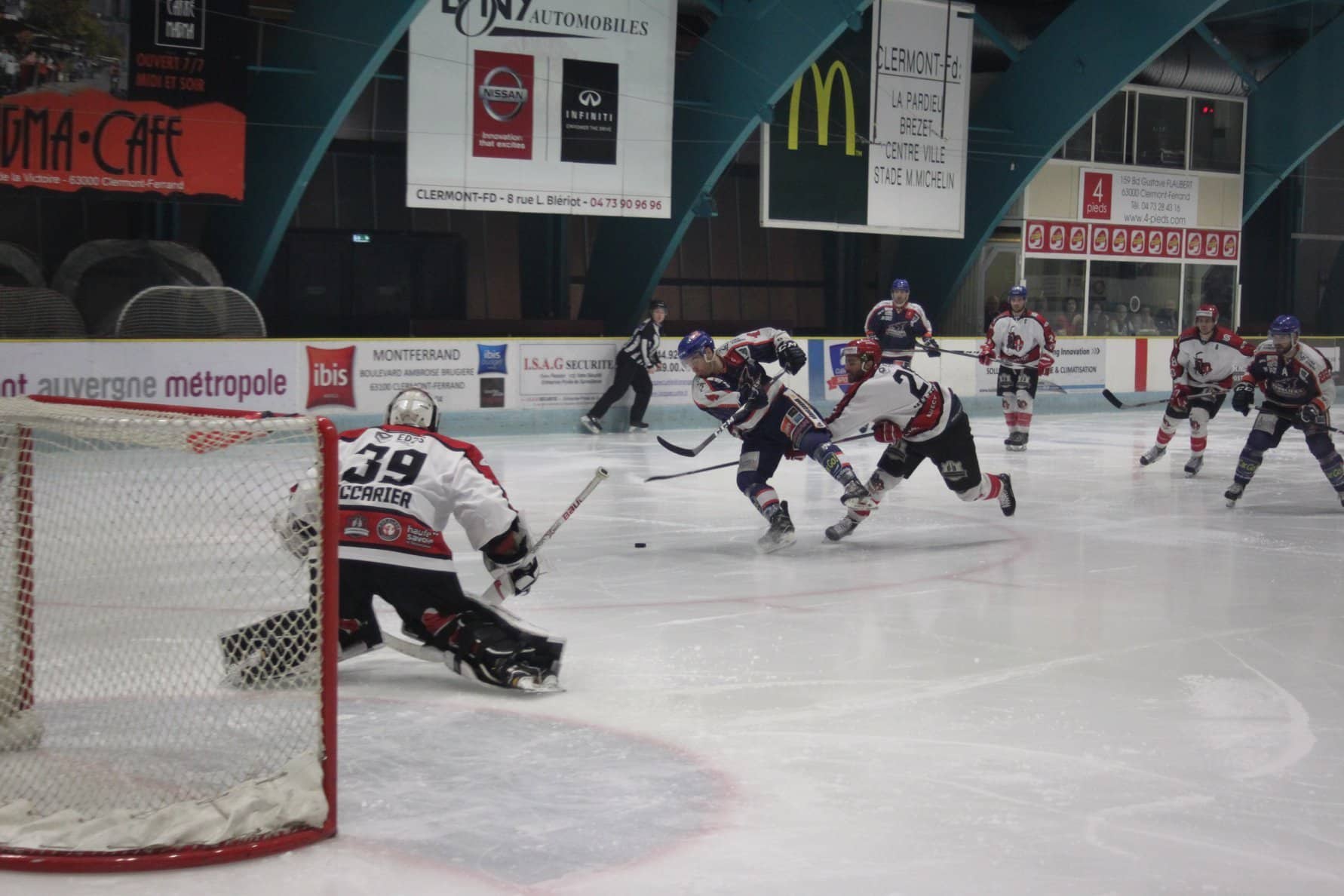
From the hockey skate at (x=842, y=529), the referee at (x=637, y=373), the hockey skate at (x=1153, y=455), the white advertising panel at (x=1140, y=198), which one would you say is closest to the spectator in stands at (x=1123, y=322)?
the white advertising panel at (x=1140, y=198)

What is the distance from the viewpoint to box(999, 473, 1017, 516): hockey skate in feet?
26.4

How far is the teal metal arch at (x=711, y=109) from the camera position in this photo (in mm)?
15281

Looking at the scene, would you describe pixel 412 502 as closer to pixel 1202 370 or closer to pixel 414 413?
pixel 414 413

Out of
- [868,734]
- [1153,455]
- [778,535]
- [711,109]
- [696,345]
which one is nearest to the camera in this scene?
[868,734]

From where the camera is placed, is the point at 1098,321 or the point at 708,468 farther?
the point at 1098,321

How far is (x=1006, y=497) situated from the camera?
26.6ft

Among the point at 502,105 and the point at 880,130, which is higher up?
the point at 880,130

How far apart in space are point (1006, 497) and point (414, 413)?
4572 millimetres

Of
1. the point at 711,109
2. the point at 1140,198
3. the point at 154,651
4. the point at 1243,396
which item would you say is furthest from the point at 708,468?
the point at 1140,198

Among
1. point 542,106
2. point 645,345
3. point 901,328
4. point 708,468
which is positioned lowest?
point 708,468

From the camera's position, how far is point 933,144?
17.2m

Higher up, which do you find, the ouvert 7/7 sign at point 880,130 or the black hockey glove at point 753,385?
the ouvert 7/7 sign at point 880,130

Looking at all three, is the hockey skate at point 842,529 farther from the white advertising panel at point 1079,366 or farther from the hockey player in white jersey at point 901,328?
the white advertising panel at point 1079,366

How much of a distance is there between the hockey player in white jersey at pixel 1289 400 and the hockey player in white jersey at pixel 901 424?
1894 millimetres
